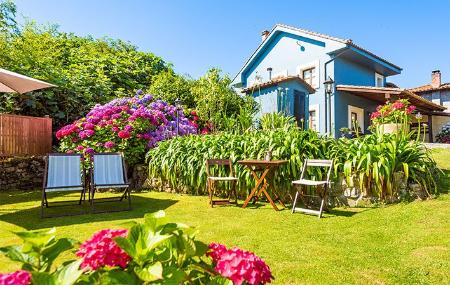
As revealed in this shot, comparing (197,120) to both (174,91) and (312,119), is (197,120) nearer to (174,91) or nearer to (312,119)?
(174,91)

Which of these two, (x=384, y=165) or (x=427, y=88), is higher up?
(x=427, y=88)

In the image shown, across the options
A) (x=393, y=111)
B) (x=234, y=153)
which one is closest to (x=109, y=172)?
(x=234, y=153)

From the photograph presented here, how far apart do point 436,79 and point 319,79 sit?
17.1m

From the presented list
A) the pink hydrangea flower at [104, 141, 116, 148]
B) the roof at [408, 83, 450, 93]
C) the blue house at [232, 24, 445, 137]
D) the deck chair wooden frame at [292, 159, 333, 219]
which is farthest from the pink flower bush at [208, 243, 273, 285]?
the roof at [408, 83, 450, 93]

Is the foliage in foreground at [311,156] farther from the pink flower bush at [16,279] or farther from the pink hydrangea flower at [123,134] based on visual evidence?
the pink flower bush at [16,279]

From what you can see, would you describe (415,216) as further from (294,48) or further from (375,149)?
(294,48)

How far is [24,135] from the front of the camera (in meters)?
9.16

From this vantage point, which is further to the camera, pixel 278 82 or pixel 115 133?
pixel 278 82

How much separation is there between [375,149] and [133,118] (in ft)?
20.3

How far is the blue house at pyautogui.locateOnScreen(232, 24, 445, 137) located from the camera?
546 inches

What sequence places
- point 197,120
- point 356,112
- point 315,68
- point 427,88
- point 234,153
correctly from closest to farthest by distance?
point 234,153 → point 197,120 → point 315,68 → point 356,112 → point 427,88

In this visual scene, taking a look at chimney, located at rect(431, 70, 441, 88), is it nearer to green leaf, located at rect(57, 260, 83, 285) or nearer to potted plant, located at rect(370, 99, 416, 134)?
potted plant, located at rect(370, 99, 416, 134)

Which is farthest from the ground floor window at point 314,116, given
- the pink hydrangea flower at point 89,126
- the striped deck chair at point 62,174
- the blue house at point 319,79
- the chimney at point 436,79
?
the chimney at point 436,79

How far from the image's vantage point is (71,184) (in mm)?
5605
